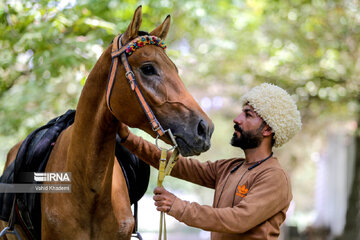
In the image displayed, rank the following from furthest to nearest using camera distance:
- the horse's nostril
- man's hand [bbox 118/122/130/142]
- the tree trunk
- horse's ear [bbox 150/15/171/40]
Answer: the tree trunk, man's hand [bbox 118/122/130/142], horse's ear [bbox 150/15/171/40], the horse's nostril

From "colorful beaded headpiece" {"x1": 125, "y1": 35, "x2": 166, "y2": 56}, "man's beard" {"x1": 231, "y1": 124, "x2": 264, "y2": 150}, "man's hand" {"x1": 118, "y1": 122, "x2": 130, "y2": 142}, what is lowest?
"man's beard" {"x1": 231, "y1": 124, "x2": 264, "y2": 150}

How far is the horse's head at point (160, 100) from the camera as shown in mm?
2592

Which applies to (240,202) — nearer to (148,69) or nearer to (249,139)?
(249,139)

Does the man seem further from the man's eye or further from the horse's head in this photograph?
the man's eye

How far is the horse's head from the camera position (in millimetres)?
2592

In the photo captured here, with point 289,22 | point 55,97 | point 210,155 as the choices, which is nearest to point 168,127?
point 55,97

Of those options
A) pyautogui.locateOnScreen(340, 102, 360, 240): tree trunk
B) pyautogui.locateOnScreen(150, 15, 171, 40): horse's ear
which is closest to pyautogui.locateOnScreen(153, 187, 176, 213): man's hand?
pyautogui.locateOnScreen(150, 15, 171, 40): horse's ear

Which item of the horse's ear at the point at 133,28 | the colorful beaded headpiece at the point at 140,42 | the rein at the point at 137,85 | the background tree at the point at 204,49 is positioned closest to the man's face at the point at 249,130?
the rein at the point at 137,85

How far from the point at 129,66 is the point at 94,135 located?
48 centimetres

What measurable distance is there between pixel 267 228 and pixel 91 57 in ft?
11.7

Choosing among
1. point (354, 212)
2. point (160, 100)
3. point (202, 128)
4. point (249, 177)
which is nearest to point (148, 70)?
point (160, 100)

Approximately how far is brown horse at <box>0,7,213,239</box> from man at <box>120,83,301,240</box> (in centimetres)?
42

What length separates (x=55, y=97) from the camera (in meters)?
8.18

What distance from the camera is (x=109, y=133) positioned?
2.92 meters
